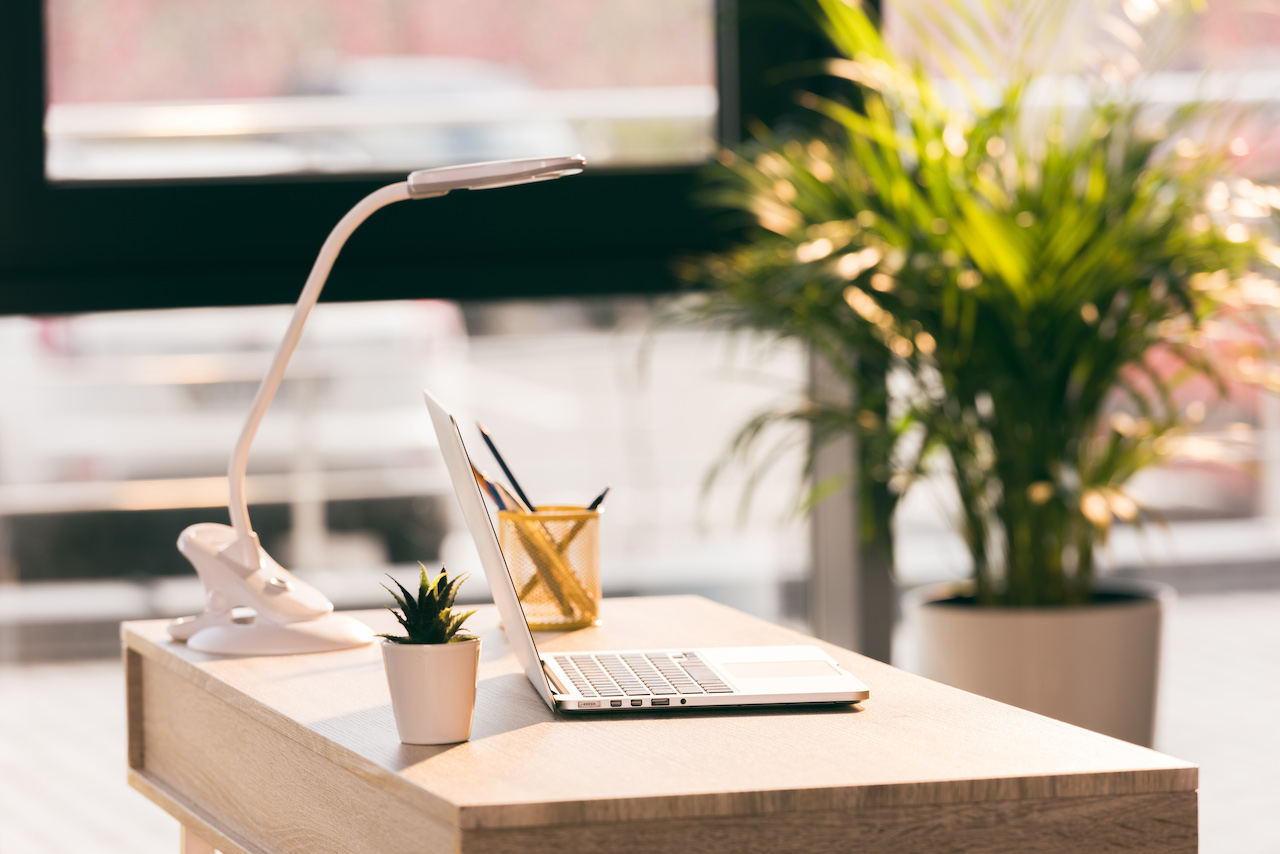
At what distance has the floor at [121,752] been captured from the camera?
9.87ft

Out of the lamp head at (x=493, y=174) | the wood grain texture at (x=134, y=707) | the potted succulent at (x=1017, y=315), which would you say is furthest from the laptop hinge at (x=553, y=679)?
the potted succulent at (x=1017, y=315)

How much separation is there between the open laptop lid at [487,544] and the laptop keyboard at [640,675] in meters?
0.04

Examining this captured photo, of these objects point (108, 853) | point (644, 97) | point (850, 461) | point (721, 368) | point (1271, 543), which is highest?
point (644, 97)

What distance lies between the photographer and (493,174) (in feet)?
5.03

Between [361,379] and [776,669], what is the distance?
217cm

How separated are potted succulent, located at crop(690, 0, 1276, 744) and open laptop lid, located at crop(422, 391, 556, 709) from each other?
51.6 inches

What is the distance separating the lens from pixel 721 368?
349 cm

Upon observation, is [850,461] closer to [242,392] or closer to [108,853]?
[242,392]

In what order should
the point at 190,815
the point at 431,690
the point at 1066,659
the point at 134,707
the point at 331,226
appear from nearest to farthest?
1. the point at 431,690
2. the point at 190,815
3. the point at 134,707
4. the point at 1066,659
5. the point at 331,226

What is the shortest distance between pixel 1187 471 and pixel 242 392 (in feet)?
10.5

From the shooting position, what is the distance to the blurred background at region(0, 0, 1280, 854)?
3.08 metres

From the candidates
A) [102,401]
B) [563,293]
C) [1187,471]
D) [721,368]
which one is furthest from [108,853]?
[1187,471]

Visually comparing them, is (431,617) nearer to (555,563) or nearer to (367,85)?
(555,563)

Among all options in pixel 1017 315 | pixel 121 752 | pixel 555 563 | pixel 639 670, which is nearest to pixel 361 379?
pixel 121 752
